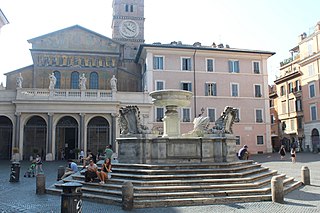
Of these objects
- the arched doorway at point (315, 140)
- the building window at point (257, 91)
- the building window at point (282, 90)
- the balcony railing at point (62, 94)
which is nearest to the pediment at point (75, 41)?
the balcony railing at point (62, 94)

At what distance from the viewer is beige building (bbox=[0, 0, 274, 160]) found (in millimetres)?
33469

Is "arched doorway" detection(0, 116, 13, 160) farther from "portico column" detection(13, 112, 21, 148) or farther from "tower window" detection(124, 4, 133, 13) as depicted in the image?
"tower window" detection(124, 4, 133, 13)

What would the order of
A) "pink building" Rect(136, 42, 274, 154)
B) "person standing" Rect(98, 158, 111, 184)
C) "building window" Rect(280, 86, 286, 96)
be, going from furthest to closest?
"building window" Rect(280, 86, 286, 96) → "pink building" Rect(136, 42, 274, 154) → "person standing" Rect(98, 158, 111, 184)

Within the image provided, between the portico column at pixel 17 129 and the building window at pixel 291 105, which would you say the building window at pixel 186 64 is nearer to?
the portico column at pixel 17 129

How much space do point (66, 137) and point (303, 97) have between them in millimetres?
31690

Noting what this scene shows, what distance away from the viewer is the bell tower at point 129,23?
188 feet

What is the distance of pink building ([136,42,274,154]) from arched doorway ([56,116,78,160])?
893 cm

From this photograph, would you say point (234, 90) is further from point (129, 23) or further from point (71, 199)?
point (71, 199)

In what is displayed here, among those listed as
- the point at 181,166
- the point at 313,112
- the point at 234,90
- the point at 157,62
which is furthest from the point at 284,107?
the point at 181,166

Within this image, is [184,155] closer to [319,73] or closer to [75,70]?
[75,70]

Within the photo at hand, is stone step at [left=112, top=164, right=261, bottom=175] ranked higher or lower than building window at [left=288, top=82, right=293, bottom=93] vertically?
lower

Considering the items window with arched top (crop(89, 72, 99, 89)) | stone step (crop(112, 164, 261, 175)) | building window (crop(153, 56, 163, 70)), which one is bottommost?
stone step (crop(112, 164, 261, 175))

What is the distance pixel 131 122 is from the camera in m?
14.6

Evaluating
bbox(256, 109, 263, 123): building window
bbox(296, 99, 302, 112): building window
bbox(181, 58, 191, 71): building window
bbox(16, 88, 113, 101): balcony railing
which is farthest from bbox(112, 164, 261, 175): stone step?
bbox(296, 99, 302, 112): building window
